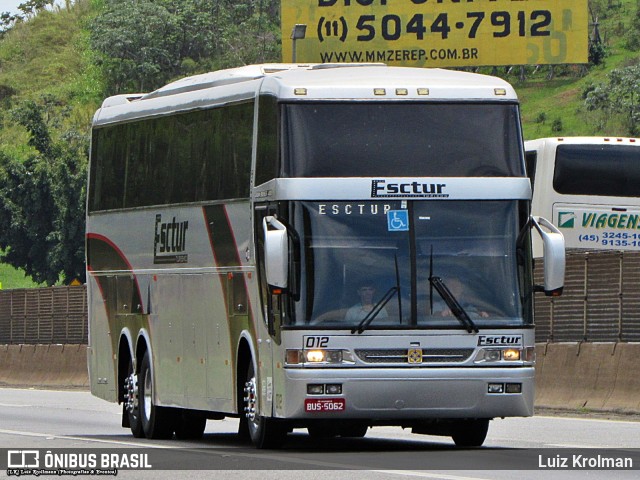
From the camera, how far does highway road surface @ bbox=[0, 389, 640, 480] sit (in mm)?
14516

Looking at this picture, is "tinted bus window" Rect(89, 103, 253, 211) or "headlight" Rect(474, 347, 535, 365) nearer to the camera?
"headlight" Rect(474, 347, 535, 365)

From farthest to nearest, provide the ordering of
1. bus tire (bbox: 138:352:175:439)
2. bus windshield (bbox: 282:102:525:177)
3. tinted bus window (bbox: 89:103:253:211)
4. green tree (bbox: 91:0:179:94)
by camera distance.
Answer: green tree (bbox: 91:0:179:94) < bus tire (bbox: 138:352:175:439) < tinted bus window (bbox: 89:103:253:211) < bus windshield (bbox: 282:102:525:177)

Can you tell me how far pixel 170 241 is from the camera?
791 inches

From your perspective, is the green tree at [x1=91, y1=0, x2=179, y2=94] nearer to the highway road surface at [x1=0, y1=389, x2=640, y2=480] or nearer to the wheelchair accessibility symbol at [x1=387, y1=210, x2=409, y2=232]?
the highway road surface at [x1=0, y1=389, x2=640, y2=480]

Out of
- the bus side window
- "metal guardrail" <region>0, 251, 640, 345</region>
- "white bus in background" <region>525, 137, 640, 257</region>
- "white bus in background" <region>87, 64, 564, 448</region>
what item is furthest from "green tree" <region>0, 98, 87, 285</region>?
"white bus in background" <region>87, 64, 564, 448</region>

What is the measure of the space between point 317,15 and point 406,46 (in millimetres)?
3080

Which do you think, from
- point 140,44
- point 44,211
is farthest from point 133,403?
point 140,44

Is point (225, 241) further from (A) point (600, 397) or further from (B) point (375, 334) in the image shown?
(A) point (600, 397)

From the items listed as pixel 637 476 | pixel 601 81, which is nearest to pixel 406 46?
pixel 637 476

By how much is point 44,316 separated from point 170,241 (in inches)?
886

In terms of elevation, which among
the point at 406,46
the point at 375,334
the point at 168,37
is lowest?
the point at 375,334

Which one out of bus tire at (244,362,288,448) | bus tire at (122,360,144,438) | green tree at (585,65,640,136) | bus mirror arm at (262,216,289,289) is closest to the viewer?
bus mirror arm at (262,216,289,289)

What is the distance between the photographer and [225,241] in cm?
1839

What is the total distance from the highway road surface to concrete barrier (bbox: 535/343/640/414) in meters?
0.44
